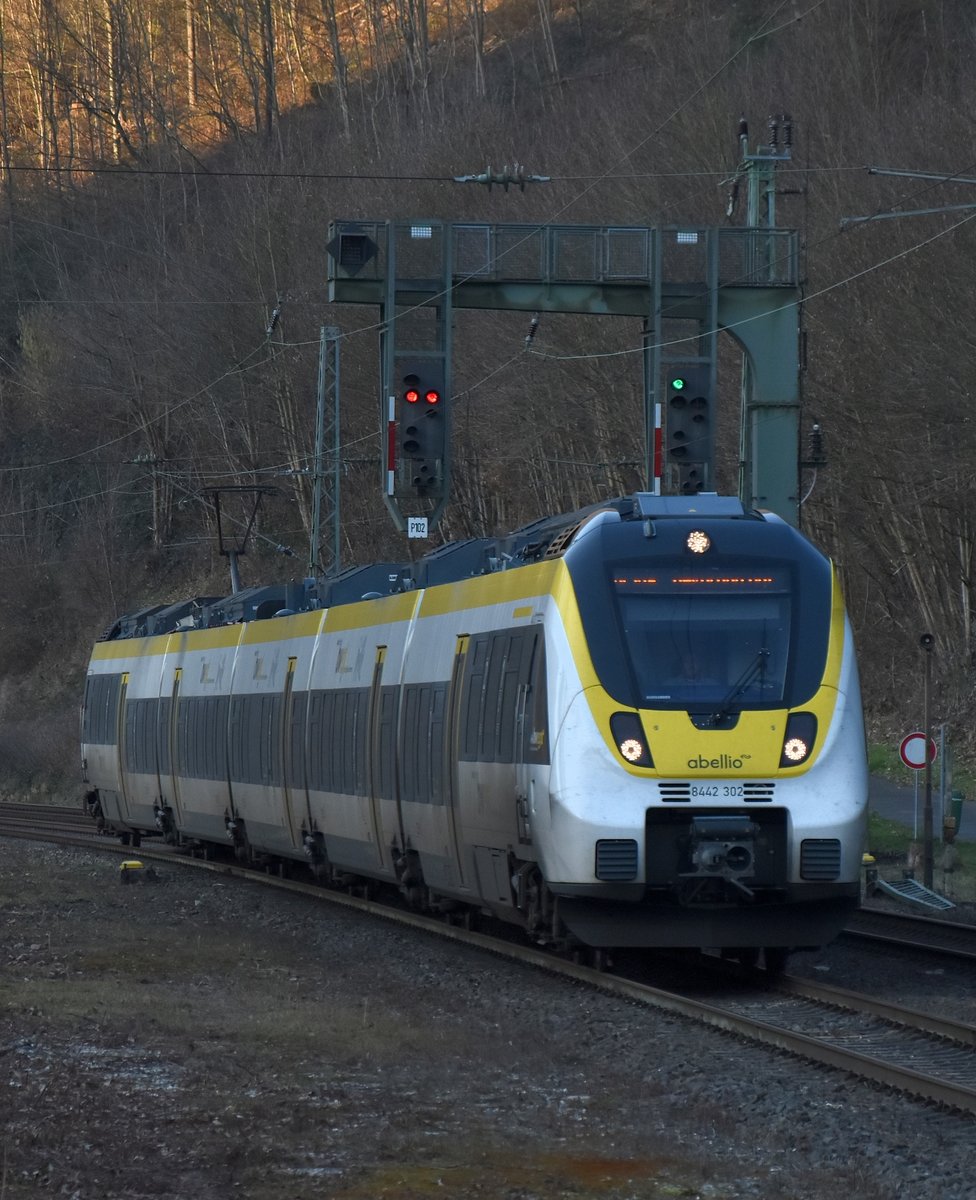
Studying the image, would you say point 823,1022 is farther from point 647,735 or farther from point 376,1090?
point 376,1090

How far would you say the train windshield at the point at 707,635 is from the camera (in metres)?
14.0

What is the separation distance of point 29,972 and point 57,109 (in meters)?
84.9

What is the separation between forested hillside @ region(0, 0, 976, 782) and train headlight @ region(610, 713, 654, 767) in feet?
50.2

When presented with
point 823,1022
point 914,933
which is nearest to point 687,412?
point 914,933

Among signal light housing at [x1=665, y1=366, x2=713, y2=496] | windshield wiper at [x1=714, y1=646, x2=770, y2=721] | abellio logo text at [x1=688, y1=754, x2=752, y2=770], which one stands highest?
signal light housing at [x1=665, y1=366, x2=713, y2=496]

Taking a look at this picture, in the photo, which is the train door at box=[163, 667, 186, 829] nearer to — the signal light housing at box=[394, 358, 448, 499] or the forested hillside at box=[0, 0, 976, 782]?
the signal light housing at box=[394, 358, 448, 499]

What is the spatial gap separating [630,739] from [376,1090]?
3964 mm

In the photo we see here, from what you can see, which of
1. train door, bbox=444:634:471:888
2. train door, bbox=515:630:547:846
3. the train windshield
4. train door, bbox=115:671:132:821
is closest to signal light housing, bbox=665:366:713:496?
train door, bbox=444:634:471:888

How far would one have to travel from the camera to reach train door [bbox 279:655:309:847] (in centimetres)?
2314

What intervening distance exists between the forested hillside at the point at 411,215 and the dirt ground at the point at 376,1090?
644 inches

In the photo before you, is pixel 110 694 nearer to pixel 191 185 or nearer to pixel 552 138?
pixel 552 138

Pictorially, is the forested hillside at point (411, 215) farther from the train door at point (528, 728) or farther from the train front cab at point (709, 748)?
the train door at point (528, 728)

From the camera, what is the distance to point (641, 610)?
14.3m

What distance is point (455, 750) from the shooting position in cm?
1703
